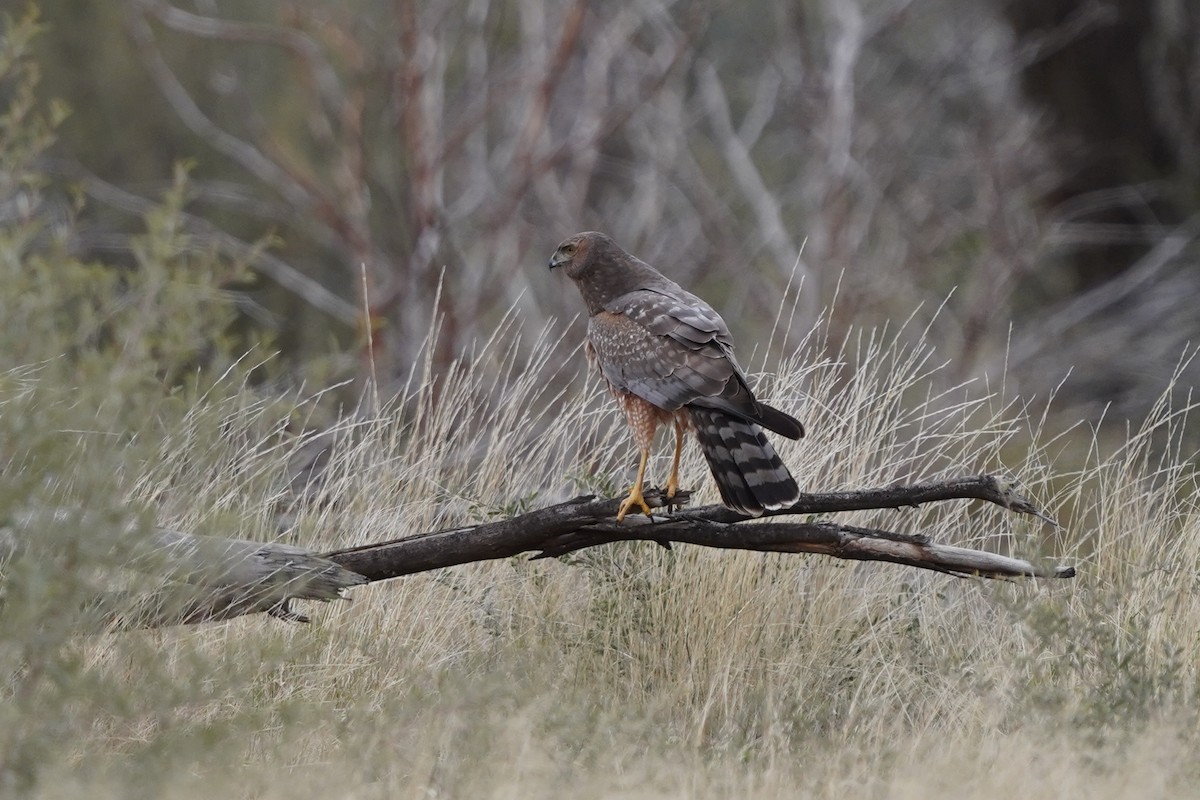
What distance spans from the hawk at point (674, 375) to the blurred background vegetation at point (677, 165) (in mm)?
4903

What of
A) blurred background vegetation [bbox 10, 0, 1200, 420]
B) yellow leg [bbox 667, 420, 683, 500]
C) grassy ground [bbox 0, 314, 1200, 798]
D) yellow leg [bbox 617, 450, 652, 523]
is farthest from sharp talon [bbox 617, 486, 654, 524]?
blurred background vegetation [bbox 10, 0, 1200, 420]

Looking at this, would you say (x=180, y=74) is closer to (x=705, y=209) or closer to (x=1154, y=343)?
(x=705, y=209)

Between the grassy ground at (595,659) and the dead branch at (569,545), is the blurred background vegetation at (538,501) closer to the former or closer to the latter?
the grassy ground at (595,659)

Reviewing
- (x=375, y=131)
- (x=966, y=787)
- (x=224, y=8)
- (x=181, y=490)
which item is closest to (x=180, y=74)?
(x=224, y=8)

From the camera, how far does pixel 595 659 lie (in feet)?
17.0

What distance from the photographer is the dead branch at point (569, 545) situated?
444 cm

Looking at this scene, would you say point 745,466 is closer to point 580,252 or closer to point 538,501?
point 580,252

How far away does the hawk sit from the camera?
4344 millimetres

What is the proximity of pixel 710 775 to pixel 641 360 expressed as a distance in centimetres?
151

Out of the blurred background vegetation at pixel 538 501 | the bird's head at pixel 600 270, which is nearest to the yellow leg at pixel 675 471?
the blurred background vegetation at pixel 538 501

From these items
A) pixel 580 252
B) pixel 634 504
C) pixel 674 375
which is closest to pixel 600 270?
pixel 580 252

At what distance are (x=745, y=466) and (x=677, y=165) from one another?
1077 cm

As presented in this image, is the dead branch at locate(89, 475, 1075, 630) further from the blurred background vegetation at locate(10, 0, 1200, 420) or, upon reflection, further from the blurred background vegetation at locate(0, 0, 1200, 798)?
the blurred background vegetation at locate(10, 0, 1200, 420)

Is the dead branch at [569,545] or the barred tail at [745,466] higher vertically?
the barred tail at [745,466]
